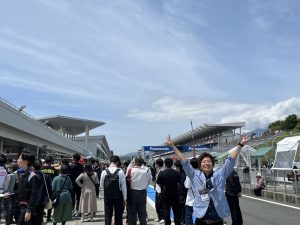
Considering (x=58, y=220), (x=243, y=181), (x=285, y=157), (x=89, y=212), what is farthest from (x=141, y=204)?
(x=285, y=157)

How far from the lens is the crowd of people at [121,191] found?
189 inches

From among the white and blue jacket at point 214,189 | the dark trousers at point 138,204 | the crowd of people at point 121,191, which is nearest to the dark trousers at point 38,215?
the crowd of people at point 121,191

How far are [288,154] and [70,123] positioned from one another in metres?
84.6

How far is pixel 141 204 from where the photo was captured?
31.0 feet

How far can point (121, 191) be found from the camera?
9.15 metres

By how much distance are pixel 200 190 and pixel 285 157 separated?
71.2 ft

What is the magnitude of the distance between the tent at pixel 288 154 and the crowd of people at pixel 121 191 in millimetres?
15115

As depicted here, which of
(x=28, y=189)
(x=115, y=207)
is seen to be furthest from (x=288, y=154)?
(x=28, y=189)

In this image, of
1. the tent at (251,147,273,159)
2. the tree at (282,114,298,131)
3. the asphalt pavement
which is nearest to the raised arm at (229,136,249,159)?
the asphalt pavement

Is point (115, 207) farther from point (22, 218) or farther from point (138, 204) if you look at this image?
point (22, 218)

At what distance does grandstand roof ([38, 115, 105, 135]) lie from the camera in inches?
3796

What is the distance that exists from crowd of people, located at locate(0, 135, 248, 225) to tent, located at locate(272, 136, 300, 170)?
49.6 feet

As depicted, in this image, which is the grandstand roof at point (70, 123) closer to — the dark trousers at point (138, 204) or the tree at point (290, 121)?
the tree at point (290, 121)

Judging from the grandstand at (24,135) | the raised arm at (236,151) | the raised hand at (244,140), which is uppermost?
the grandstand at (24,135)
